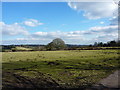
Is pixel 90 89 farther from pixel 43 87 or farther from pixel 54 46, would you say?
pixel 54 46

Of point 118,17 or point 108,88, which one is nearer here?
point 108,88

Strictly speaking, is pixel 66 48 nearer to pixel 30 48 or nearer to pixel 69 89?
pixel 30 48

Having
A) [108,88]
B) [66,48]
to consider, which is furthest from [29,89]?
[66,48]

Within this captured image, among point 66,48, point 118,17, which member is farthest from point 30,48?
point 118,17

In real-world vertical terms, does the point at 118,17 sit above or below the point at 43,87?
above

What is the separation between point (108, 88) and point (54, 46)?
40181 mm

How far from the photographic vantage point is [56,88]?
5.71 metres

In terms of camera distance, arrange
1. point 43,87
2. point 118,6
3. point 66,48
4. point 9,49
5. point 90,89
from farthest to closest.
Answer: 1. point 66,48
2. point 9,49
3. point 118,6
4. point 43,87
5. point 90,89

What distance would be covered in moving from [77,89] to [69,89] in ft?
1.01

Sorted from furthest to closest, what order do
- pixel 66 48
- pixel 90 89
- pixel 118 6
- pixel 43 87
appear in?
pixel 66 48, pixel 118 6, pixel 43 87, pixel 90 89

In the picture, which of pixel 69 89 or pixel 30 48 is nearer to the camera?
pixel 69 89

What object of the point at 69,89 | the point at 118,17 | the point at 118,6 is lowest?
the point at 69,89

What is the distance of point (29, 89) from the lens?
5652 mm


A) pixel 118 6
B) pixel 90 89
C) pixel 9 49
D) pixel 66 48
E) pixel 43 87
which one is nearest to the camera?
pixel 90 89
